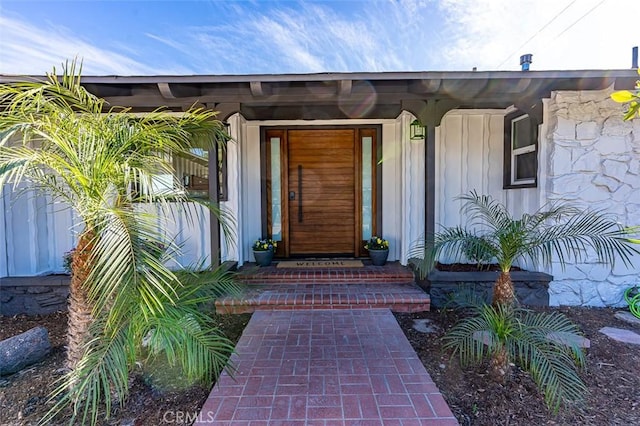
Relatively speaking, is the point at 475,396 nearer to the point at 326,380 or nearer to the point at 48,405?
the point at 326,380

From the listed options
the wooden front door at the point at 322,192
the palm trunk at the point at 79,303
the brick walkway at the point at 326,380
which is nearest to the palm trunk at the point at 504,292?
the brick walkway at the point at 326,380

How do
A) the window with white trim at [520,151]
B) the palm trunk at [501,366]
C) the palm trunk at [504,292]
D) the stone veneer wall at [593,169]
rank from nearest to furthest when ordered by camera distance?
the palm trunk at [501,366] < the palm trunk at [504,292] < the stone veneer wall at [593,169] < the window with white trim at [520,151]

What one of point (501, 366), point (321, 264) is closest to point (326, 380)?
point (501, 366)

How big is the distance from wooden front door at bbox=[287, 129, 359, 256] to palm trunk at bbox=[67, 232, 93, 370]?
3216 mm

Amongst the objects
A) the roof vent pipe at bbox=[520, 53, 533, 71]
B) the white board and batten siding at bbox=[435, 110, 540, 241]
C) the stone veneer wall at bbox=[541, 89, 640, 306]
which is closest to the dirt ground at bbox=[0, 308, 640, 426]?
the stone veneer wall at bbox=[541, 89, 640, 306]

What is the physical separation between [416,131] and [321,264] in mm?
2333

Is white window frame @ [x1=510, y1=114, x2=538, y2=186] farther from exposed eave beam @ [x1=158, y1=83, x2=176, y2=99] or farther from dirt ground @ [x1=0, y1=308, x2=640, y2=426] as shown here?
exposed eave beam @ [x1=158, y1=83, x2=176, y2=99]

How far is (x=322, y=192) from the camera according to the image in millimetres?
5023

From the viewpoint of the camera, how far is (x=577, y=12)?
800cm

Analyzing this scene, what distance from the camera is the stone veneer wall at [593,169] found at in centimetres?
363

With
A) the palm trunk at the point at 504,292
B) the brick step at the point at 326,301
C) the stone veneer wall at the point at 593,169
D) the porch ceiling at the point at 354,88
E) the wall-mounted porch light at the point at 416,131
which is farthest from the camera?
the wall-mounted porch light at the point at 416,131

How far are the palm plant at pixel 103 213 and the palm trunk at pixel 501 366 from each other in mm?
1905

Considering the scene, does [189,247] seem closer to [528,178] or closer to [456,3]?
[528,178]

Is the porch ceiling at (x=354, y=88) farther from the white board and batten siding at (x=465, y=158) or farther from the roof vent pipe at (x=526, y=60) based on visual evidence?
the roof vent pipe at (x=526, y=60)
